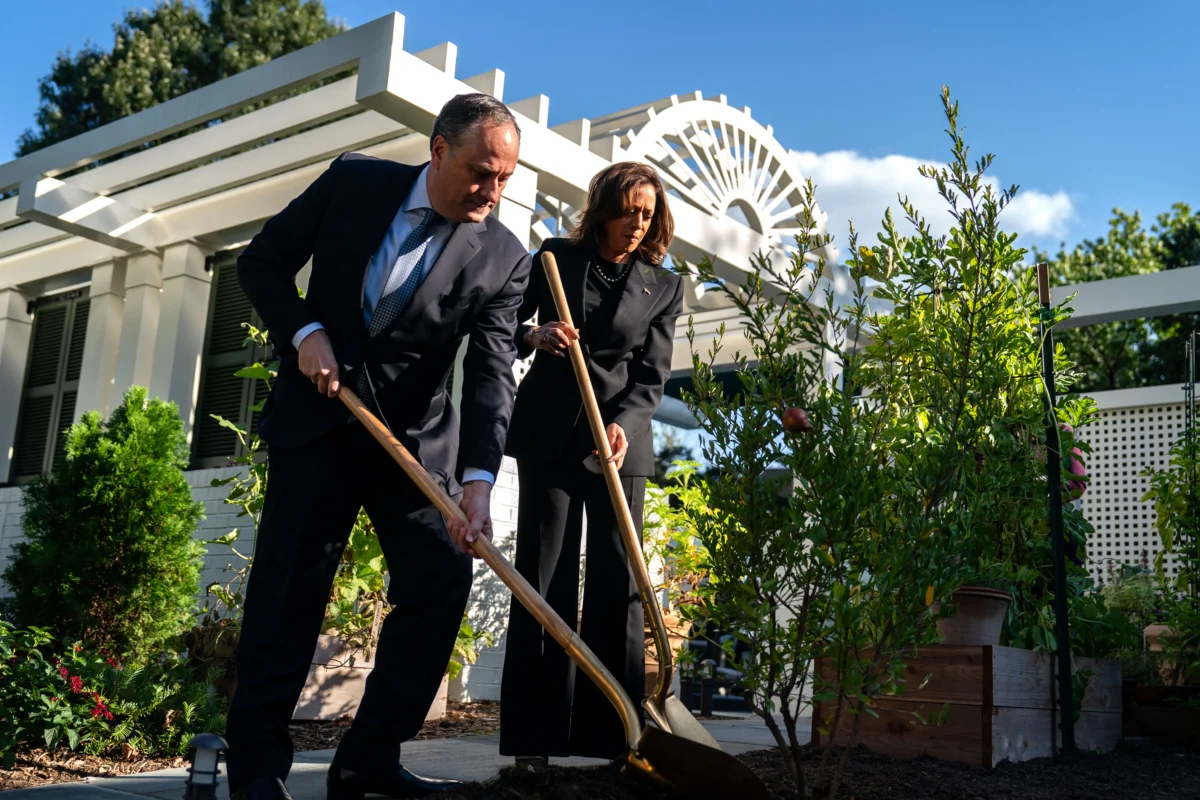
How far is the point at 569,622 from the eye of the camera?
2828 mm

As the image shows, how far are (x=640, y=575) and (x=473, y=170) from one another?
0.99 meters

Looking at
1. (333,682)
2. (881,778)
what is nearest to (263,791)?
(881,778)

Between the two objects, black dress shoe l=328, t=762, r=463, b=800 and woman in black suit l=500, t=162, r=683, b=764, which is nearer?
black dress shoe l=328, t=762, r=463, b=800

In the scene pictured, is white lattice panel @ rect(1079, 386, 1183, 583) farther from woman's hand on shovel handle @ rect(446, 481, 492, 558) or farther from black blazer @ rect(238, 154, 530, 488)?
woman's hand on shovel handle @ rect(446, 481, 492, 558)

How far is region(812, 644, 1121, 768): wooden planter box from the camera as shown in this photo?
290 centimetres

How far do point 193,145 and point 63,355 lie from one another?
2718 millimetres

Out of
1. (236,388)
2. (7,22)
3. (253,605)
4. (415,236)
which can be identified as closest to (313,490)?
(253,605)

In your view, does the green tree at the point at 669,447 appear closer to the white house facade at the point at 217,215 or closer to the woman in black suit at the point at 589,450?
the white house facade at the point at 217,215

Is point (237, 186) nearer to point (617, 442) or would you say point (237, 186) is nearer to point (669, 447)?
point (617, 442)

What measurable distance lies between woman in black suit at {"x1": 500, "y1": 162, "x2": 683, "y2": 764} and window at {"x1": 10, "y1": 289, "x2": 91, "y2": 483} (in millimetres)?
6782

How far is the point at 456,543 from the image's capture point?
2.22 meters

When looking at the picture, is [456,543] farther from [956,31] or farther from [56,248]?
[956,31]

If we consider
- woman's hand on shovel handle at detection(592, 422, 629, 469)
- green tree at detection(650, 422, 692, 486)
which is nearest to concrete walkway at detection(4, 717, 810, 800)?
woman's hand on shovel handle at detection(592, 422, 629, 469)

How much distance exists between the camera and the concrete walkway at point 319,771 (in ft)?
7.73
